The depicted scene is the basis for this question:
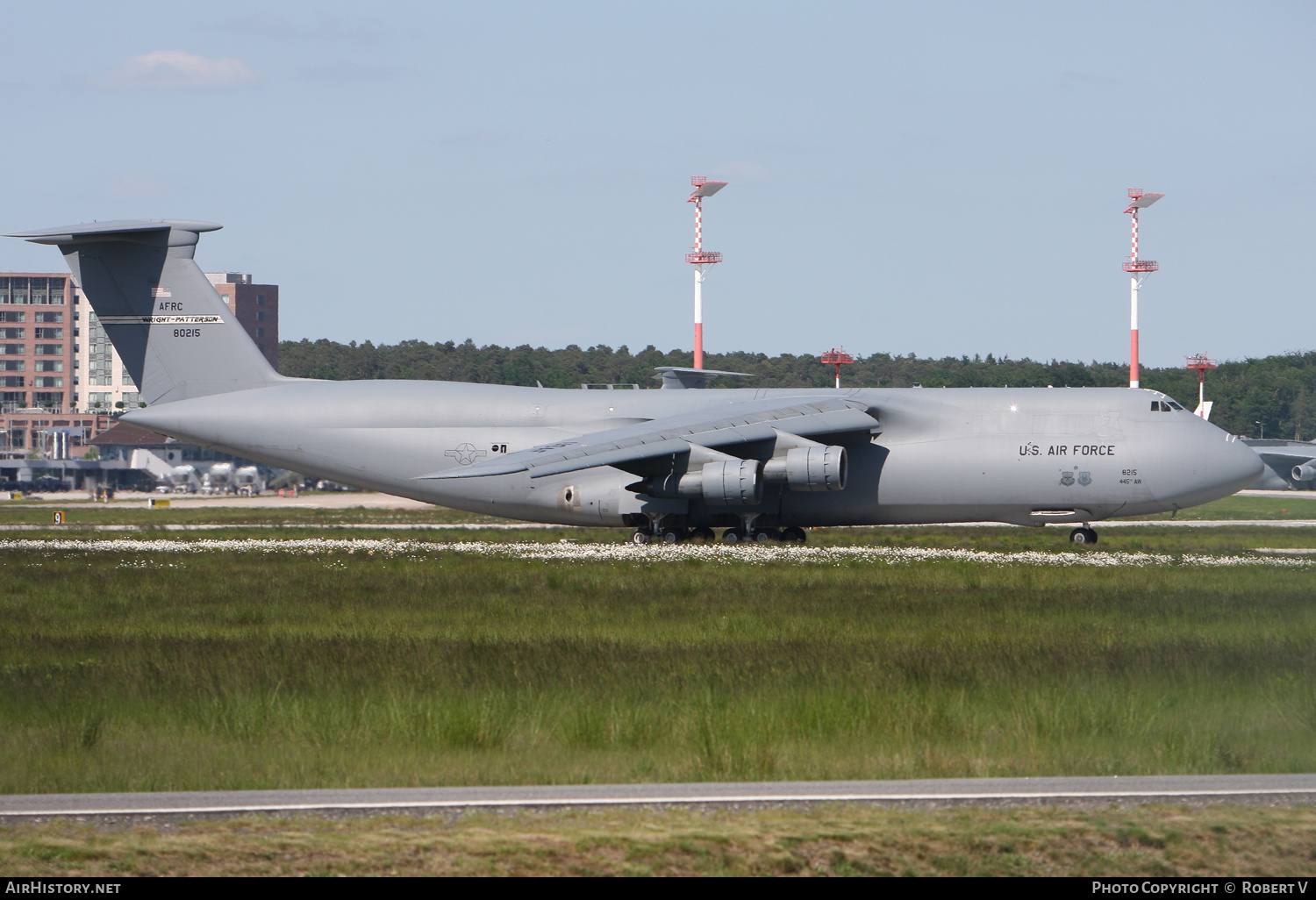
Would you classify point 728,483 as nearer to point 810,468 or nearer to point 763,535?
point 810,468

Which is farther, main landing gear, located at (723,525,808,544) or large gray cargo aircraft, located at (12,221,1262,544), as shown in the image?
main landing gear, located at (723,525,808,544)

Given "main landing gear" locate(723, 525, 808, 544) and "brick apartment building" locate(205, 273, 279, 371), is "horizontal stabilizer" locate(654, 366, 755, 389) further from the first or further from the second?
"brick apartment building" locate(205, 273, 279, 371)

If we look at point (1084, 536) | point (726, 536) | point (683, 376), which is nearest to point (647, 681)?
point (726, 536)

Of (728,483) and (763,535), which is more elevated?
(728,483)

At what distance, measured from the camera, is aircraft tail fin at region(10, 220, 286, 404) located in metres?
30.0

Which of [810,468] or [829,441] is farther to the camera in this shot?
[829,441]

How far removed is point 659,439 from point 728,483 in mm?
1630

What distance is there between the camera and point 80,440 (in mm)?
138750

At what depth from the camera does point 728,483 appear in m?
26.6

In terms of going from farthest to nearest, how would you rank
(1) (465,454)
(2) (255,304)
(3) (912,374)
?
(2) (255,304), (3) (912,374), (1) (465,454)

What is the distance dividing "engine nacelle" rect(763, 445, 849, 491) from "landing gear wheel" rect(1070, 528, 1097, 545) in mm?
5219

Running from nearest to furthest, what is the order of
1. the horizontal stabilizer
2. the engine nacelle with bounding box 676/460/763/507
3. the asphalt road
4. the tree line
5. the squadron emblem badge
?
the asphalt road, the engine nacelle with bounding box 676/460/763/507, the squadron emblem badge, the horizontal stabilizer, the tree line

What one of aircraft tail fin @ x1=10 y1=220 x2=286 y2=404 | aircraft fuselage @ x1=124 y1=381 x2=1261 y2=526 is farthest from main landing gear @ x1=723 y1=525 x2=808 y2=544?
aircraft tail fin @ x1=10 y1=220 x2=286 y2=404

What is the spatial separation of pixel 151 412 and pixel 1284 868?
2798 centimetres
